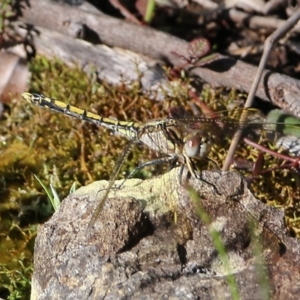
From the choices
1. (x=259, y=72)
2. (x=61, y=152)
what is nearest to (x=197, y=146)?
(x=259, y=72)

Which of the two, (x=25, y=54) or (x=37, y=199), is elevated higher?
(x=25, y=54)

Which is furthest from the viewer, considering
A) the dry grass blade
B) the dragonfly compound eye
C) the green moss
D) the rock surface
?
the dry grass blade

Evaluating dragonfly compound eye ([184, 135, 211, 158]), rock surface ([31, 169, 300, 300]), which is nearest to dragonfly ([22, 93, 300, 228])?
dragonfly compound eye ([184, 135, 211, 158])

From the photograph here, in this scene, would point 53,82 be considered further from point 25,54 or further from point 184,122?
point 184,122

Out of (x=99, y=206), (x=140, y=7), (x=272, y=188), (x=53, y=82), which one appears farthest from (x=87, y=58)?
(x=99, y=206)

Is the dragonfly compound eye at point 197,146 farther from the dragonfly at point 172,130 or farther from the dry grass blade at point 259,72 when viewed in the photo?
the dry grass blade at point 259,72

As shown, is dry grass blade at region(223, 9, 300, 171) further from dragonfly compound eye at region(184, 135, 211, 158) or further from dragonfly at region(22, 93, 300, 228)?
dragonfly compound eye at region(184, 135, 211, 158)

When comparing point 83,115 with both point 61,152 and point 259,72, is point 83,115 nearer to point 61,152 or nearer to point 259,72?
point 61,152
